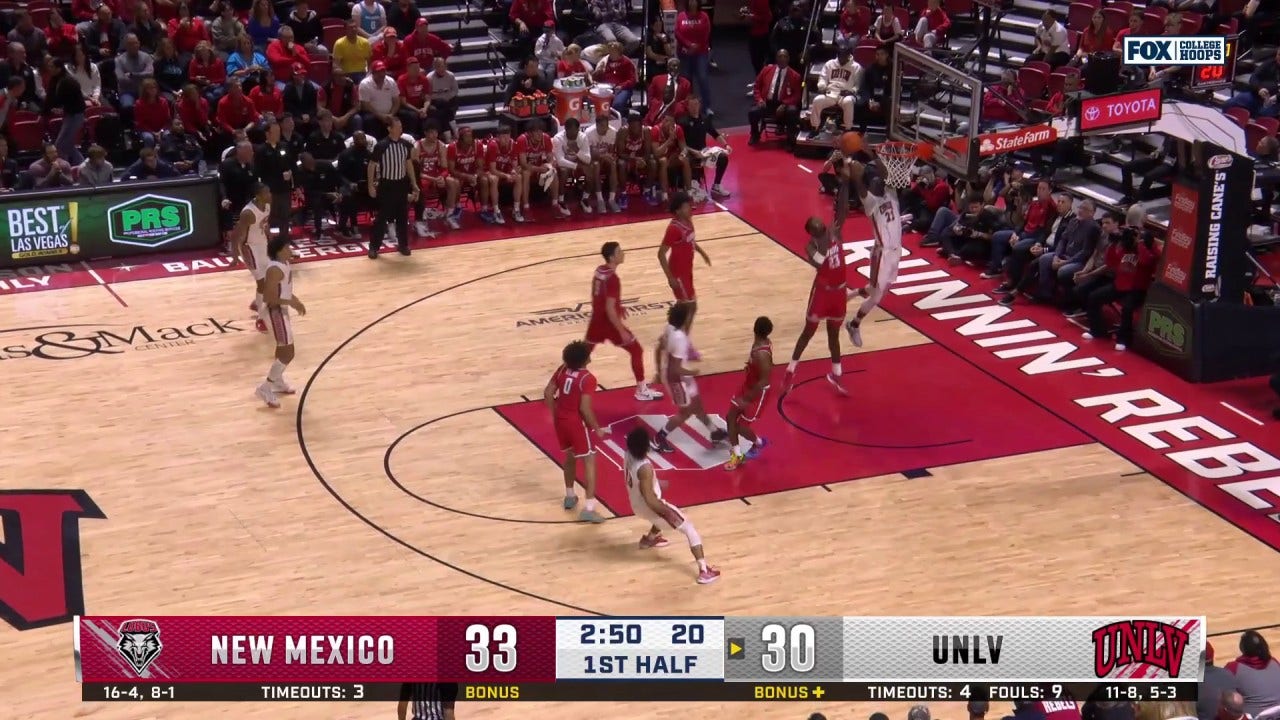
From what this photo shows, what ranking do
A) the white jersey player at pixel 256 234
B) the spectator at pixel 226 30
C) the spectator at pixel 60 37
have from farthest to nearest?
the spectator at pixel 226 30 < the spectator at pixel 60 37 < the white jersey player at pixel 256 234

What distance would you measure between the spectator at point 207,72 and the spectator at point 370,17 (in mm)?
2727

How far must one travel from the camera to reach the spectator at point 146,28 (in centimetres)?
2602

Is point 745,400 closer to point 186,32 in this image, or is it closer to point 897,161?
point 897,161

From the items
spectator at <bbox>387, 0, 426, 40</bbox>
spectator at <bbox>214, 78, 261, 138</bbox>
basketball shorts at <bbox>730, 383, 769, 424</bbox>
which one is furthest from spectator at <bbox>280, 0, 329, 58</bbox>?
basketball shorts at <bbox>730, 383, 769, 424</bbox>

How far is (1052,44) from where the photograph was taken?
26703mm

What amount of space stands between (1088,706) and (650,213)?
14937 mm

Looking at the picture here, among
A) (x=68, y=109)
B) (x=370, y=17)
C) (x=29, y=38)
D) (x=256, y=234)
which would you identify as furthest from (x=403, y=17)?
(x=256, y=234)

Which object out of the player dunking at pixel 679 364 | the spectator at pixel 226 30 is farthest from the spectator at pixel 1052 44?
the spectator at pixel 226 30

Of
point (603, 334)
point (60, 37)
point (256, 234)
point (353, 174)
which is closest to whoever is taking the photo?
point (603, 334)

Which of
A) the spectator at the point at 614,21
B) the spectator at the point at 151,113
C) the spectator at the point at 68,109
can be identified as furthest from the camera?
the spectator at the point at 614,21

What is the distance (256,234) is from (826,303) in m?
6.48

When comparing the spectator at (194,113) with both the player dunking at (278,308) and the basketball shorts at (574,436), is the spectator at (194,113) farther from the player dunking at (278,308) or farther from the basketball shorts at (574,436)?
the basketball shorts at (574,436)

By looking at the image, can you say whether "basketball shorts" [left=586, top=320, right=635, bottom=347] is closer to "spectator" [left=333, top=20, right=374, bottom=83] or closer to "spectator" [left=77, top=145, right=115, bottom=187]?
"spectator" [left=77, top=145, right=115, bottom=187]

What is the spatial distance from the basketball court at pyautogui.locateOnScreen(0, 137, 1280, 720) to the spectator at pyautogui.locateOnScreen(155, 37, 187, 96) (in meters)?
4.23
